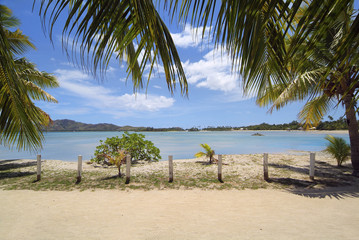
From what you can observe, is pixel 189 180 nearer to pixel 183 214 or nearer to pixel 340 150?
pixel 183 214

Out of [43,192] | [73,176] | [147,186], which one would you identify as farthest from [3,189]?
[147,186]

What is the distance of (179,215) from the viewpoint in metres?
4.64

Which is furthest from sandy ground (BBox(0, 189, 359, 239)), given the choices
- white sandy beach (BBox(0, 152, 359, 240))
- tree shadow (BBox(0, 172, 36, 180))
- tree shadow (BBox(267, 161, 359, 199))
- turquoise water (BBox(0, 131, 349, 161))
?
turquoise water (BBox(0, 131, 349, 161))

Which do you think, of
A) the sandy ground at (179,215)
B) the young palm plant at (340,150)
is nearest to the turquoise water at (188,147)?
the sandy ground at (179,215)

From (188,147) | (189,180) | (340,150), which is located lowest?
(188,147)

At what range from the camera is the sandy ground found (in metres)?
3.78

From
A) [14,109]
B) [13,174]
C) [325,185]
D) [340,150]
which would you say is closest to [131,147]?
[13,174]

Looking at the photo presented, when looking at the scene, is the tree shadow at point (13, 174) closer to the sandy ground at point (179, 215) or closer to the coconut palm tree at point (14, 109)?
the sandy ground at point (179, 215)

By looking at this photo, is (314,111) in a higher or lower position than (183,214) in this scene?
higher

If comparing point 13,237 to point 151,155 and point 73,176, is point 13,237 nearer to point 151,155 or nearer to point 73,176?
point 73,176

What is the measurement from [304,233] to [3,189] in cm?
916

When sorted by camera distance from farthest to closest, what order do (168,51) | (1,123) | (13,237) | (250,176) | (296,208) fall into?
(250,176) → (296,208) → (13,237) → (1,123) → (168,51)

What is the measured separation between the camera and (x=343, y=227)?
4.01 metres

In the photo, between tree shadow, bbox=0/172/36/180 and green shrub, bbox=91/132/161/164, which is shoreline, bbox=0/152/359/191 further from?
green shrub, bbox=91/132/161/164
